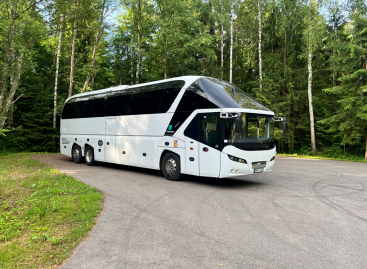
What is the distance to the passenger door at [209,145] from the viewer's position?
855 cm

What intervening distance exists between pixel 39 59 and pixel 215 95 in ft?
85.5

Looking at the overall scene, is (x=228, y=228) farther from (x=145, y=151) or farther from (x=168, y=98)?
(x=145, y=151)

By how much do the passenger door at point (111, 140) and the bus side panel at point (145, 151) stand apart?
1490mm

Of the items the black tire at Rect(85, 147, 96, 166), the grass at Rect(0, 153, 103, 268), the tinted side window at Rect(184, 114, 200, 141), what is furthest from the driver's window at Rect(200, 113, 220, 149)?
the black tire at Rect(85, 147, 96, 166)

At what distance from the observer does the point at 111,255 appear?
3.84 metres

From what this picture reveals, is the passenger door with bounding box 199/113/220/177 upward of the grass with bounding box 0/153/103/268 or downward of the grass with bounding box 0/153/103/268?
upward

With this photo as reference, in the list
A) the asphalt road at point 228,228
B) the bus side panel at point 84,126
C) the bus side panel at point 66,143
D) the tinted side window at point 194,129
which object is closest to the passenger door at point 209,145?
the tinted side window at point 194,129

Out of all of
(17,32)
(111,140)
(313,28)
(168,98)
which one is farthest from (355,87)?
(17,32)

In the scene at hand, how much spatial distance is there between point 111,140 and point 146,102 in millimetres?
3133

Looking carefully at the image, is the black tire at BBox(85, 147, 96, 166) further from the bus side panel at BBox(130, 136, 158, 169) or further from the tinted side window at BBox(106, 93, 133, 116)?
the bus side panel at BBox(130, 136, 158, 169)

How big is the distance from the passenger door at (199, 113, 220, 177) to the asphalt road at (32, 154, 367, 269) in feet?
2.22

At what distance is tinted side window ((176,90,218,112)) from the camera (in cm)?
892

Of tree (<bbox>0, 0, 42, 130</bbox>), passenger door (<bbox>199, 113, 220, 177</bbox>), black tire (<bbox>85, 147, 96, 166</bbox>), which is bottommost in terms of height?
black tire (<bbox>85, 147, 96, 166</bbox>)

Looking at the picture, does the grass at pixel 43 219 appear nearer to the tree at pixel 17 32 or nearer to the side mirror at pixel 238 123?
the side mirror at pixel 238 123
